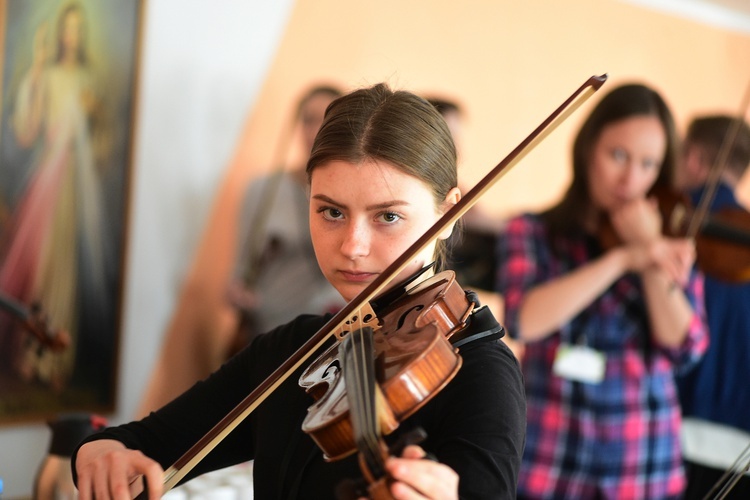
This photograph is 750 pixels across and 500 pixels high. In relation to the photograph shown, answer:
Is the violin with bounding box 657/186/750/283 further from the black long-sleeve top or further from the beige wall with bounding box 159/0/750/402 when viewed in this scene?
the black long-sleeve top

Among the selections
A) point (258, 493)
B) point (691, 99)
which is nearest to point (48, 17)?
point (258, 493)

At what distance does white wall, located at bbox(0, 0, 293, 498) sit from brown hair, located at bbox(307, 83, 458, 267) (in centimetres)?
194

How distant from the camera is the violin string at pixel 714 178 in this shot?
7.45 feet

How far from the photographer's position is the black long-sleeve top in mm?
870

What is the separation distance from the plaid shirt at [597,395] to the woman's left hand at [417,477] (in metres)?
1.30

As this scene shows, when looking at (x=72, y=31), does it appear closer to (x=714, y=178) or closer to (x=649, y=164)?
(x=649, y=164)

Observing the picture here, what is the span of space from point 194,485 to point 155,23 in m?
1.71

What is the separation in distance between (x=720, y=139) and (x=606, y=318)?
0.83 metres

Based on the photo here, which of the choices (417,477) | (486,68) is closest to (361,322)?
(417,477)

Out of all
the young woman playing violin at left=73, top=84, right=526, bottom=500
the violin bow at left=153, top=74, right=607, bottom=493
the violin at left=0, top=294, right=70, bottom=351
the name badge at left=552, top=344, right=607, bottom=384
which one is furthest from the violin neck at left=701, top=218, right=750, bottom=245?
the violin at left=0, top=294, right=70, bottom=351

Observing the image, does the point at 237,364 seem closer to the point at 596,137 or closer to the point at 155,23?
the point at 596,137

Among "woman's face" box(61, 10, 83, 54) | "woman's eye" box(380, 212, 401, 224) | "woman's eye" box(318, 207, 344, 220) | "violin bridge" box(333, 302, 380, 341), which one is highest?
"woman's face" box(61, 10, 83, 54)

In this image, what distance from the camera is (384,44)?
3.48 meters

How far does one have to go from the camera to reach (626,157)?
206 cm
